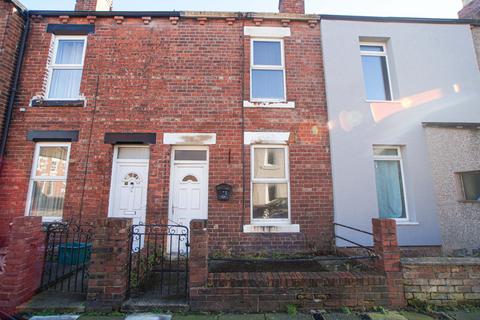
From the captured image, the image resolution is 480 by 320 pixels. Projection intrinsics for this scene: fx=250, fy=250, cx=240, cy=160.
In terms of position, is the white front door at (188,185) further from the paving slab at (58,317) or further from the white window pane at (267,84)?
the paving slab at (58,317)

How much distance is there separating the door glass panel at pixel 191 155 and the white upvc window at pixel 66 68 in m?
3.06

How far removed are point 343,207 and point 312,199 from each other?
751 mm

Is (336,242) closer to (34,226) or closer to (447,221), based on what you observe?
(447,221)

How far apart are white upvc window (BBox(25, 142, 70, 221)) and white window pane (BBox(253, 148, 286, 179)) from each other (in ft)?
15.5

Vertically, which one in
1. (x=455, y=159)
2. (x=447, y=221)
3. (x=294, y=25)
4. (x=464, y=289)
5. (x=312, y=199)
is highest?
(x=294, y=25)

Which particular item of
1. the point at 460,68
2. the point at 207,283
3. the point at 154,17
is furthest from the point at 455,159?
the point at 154,17

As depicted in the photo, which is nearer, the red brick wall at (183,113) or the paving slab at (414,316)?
the paving slab at (414,316)

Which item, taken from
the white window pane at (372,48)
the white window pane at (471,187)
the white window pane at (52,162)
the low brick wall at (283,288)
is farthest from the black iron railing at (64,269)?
the white window pane at (372,48)

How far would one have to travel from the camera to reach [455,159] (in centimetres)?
605

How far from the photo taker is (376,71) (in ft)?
23.4

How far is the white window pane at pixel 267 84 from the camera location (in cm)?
678

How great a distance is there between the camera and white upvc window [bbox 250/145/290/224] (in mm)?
6238

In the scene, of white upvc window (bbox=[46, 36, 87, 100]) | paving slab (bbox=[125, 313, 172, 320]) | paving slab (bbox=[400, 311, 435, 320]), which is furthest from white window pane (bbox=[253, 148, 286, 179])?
white upvc window (bbox=[46, 36, 87, 100])

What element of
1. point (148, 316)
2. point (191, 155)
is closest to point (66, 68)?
point (191, 155)
